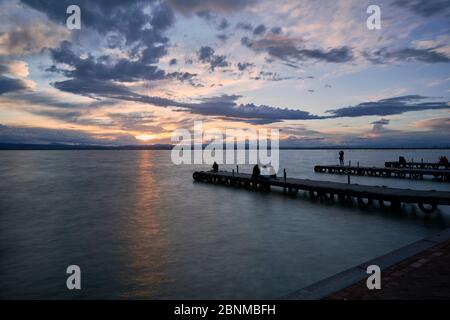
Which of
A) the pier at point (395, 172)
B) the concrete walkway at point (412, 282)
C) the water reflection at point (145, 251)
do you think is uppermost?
the pier at point (395, 172)

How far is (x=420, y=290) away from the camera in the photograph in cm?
632

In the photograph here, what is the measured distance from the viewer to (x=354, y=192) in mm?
22469

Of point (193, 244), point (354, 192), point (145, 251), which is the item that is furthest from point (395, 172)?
point (145, 251)

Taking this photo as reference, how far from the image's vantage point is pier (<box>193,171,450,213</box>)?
18.5 metres

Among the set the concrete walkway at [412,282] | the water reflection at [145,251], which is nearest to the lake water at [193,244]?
the water reflection at [145,251]

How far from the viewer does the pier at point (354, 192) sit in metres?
18.5

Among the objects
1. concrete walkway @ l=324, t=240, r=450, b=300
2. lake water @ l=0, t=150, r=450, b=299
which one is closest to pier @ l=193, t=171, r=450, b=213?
lake water @ l=0, t=150, r=450, b=299

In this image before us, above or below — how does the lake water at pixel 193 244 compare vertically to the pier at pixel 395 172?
below

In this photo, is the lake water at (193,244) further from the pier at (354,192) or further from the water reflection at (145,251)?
the pier at (354,192)
